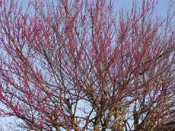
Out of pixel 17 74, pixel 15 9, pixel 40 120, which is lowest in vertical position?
pixel 40 120

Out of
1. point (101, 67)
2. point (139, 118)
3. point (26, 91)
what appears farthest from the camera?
point (139, 118)

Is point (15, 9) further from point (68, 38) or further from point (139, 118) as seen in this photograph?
point (139, 118)

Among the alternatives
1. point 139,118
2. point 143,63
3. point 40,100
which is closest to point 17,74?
point 40,100

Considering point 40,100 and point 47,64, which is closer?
point 40,100

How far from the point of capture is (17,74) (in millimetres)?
5430

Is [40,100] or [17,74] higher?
[17,74]

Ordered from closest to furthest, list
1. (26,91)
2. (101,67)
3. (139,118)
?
1. (26,91)
2. (101,67)
3. (139,118)

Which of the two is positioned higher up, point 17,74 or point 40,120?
point 17,74

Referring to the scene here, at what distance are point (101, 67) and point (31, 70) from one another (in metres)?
1.15

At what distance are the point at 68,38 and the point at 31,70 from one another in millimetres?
917

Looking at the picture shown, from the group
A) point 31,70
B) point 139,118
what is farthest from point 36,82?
point 139,118

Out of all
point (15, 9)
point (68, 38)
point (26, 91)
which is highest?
point (15, 9)

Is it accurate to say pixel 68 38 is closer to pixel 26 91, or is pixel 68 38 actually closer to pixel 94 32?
pixel 94 32

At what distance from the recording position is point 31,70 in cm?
537
